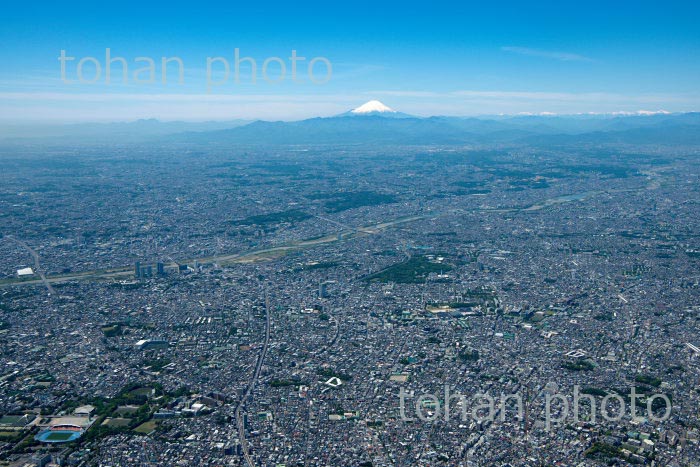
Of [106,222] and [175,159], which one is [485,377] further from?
[175,159]

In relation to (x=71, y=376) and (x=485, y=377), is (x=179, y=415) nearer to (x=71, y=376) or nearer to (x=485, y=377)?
(x=71, y=376)

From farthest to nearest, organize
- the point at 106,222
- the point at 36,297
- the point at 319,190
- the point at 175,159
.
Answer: the point at 175,159 → the point at 319,190 → the point at 106,222 → the point at 36,297

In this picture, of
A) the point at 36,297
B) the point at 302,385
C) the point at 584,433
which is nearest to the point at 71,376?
the point at 302,385

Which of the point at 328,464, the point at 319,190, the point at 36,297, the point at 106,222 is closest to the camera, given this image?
the point at 328,464

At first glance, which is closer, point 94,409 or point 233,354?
point 94,409

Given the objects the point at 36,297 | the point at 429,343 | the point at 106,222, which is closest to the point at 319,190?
the point at 106,222

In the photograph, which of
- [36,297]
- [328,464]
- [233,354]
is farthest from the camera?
[36,297]

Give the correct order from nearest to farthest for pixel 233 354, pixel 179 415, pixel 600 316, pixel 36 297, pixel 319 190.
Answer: pixel 179 415, pixel 233 354, pixel 600 316, pixel 36 297, pixel 319 190
